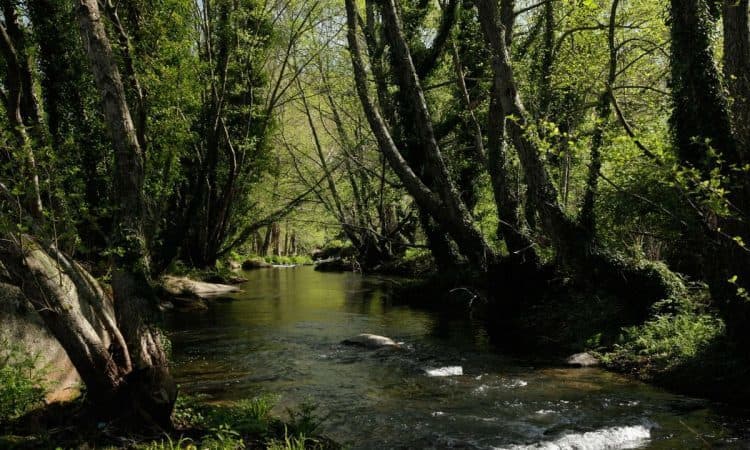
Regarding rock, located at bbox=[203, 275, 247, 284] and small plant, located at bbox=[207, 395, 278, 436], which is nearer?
small plant, located at bbox=[207, 395, 278, 436]

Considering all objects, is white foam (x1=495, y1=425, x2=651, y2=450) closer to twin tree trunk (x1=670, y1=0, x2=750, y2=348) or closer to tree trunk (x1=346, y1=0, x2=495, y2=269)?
twin tree trunk (x1=670, y1=0, x2=750, y2=348)

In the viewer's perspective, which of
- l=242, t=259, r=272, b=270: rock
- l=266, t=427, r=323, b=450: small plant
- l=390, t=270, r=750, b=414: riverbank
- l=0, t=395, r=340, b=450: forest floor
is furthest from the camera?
l=242, t=259, r=272, b=270: rock

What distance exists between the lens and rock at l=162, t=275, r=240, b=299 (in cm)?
1825

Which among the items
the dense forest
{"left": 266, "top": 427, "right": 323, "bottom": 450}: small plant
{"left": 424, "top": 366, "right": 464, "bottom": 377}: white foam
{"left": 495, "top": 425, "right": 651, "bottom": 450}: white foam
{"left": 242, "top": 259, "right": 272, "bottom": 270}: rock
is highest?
the dense forest

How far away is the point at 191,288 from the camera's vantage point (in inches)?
781

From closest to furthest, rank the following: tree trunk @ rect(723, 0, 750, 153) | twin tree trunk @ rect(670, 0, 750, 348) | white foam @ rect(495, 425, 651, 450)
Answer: white foam @ rect(495, 425, 651, 450) → tree trunk @ rect(723, 0, 750, 153) → twin tree trunk @ rect(670, 0, 750, 348)

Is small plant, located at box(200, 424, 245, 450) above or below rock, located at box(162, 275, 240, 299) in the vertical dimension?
below

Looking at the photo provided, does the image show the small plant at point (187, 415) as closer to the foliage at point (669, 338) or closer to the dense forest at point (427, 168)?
the dense forest at point (427, 168)

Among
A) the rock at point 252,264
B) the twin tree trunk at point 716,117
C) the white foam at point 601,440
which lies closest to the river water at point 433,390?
the white foam at point 601,440

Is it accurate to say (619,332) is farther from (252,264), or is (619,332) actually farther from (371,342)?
(252,264)

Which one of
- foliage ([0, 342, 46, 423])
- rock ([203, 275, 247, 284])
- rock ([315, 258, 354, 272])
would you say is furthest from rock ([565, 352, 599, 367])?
rock ([315, 258, 354, 272])

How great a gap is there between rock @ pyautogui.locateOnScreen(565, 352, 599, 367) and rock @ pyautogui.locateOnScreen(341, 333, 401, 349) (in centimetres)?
323

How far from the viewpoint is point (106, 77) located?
19.0ft

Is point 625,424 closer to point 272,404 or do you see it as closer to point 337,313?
point 272,404
